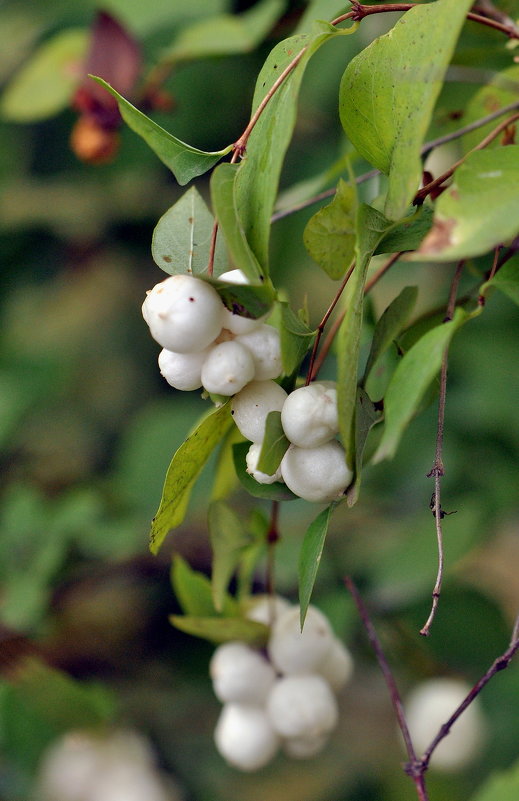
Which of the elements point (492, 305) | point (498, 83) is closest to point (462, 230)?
point (498, 83)

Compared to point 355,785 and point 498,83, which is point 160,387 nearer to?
point 355,785

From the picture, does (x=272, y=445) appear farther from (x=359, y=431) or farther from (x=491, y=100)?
(x=491, y=100)

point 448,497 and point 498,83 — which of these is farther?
point 448,497

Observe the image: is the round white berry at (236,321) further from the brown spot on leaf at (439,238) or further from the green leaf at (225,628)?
the green leaf at (225,628)

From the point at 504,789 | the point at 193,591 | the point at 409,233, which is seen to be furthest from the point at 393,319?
the point at 504,789

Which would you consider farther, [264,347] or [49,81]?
[49,81]
